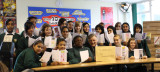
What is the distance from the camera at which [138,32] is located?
180 inches

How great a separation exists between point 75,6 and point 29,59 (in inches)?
216

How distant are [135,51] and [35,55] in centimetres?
194

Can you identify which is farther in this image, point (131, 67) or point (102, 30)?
point (102, 30)

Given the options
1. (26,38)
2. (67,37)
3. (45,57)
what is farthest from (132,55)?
(26,38)

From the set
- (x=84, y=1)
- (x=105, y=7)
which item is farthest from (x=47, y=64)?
(x=105, y=7)

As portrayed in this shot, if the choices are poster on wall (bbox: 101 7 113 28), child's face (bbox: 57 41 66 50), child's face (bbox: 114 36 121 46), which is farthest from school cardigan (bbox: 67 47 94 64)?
poster on wall (bbox: 101 7 113 28)

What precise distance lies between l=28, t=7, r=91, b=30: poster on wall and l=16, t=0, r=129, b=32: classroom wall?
0.54 ft

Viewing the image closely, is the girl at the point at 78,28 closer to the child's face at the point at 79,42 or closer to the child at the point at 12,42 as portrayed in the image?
the child's face at the point at 79,42

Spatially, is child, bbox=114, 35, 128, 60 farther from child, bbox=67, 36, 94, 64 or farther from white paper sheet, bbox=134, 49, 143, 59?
child, bbox=67, 36, 94, 64

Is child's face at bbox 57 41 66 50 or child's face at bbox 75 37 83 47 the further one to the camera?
child's face at bbox 75 37 83 47

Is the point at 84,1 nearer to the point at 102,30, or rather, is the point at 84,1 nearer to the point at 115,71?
the point at 102,30

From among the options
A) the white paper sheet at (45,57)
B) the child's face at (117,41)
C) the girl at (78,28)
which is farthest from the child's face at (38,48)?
the child's face at (117,41)

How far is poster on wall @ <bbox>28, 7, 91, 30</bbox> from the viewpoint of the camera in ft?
24.0

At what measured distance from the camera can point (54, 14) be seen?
763cm
